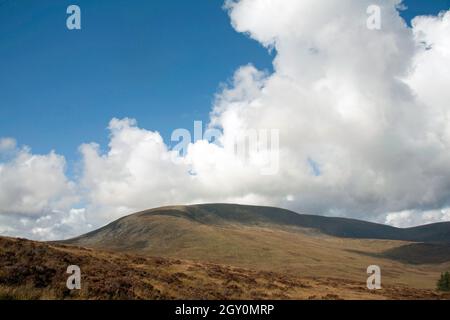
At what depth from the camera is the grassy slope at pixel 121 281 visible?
19453mm

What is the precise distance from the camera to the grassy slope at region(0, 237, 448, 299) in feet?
63.8

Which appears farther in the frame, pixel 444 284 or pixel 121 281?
pixel 444 284

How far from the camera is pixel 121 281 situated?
23.7m

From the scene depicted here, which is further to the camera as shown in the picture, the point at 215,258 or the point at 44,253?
the point at 215,258

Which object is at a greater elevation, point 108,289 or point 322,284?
point 108,289

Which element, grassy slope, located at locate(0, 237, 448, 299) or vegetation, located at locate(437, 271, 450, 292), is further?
vegetation, located at locate(437, 271, 450, 292)

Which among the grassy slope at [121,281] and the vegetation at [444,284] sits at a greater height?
the grassy slope at [121,281]

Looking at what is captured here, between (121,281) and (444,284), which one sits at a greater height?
(121,281)

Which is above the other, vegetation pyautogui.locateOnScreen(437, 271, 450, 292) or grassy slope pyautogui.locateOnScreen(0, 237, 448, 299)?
grassy slope pyautogui.locateOnScreen(0, 237, 448, 299)

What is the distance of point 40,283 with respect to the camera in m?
20.1
